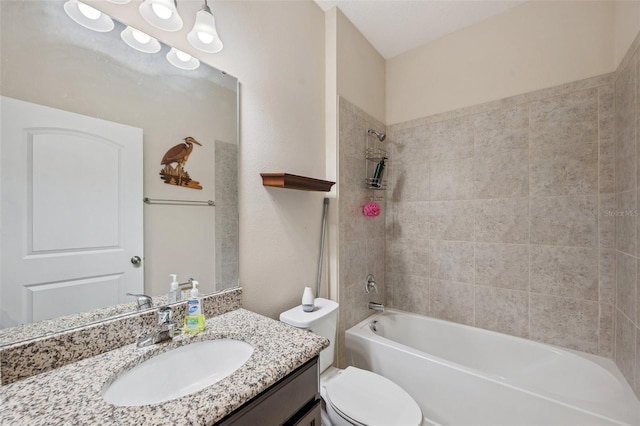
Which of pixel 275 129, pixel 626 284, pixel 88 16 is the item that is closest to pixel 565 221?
pixel 626 284

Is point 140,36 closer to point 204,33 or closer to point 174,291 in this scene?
point 204,33

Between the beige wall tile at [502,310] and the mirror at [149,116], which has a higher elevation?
the mirror at [149,116]

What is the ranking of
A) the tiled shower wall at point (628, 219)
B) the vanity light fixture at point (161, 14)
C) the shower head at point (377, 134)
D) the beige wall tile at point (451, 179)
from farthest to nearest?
the shower head at point (377, 134), the beige wall tile at point (451, 179), the tiled shower wall at point (628, 219), the vanity light fixture at point (161, 14)

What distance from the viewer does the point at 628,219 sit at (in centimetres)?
134

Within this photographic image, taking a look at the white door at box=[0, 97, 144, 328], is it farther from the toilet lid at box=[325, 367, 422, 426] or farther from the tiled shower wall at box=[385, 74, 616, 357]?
the tiled shower wall at box=[385, 74, 616, 357]

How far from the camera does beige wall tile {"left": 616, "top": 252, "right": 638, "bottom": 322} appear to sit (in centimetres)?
126

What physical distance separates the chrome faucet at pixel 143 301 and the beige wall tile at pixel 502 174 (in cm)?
216

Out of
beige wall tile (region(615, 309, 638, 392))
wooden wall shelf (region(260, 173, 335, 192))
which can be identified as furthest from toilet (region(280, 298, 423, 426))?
beige wall tile (region(615, 309, 638, 392))

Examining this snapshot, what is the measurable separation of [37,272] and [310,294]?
3.60ft

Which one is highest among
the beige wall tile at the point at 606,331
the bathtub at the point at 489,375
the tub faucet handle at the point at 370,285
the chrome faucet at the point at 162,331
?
the chrome faucet at the point at 162,331

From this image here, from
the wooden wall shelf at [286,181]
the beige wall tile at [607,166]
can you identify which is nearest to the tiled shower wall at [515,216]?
the beige wall tile at [607,166]

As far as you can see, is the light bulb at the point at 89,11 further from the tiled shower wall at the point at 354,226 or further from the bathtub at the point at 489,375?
the bathtub at the point at 489,375

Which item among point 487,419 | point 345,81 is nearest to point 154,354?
point 487,419

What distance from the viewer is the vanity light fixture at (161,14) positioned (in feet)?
3.02
